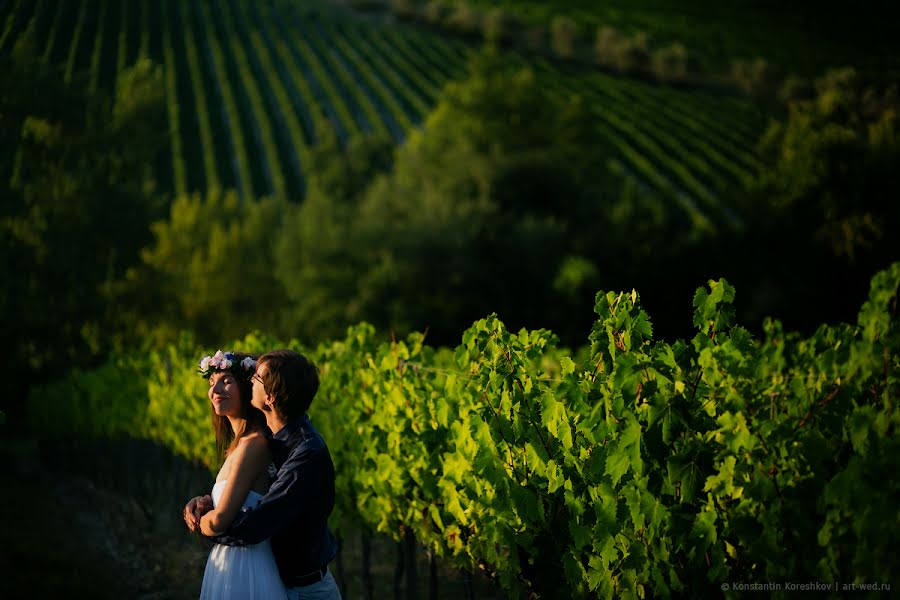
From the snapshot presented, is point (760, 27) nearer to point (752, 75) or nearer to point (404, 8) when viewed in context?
point (752, 75)

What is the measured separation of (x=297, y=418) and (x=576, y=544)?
1.51 m

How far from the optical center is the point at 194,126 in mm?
63188

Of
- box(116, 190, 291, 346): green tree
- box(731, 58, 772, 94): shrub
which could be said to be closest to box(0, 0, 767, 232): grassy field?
box(731, 58, 772, 94): shrub

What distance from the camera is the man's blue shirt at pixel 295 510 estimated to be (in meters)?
3.41

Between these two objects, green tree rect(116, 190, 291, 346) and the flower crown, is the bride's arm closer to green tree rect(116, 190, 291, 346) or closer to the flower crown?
the flower crown

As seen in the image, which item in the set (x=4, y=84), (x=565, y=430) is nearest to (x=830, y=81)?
(x=4, y=84)

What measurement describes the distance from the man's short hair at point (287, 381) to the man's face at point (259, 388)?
14 mm

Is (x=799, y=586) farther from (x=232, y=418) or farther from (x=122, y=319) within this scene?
(x=122, y=319)

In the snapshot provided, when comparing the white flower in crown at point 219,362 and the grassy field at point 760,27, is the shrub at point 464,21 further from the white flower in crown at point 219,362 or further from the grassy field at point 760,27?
the white flower in crown at point 219,362

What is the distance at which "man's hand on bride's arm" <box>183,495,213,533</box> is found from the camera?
138 inches

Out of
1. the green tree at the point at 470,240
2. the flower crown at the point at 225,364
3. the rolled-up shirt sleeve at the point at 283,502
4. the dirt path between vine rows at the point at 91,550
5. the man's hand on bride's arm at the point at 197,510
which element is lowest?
the green tree at the point at 470,240

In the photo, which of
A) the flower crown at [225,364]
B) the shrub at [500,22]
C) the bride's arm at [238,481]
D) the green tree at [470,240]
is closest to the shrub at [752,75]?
the shrub at [500,22]

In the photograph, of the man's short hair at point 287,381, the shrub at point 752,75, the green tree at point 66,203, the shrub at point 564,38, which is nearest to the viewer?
the man's short hair at point 287,381

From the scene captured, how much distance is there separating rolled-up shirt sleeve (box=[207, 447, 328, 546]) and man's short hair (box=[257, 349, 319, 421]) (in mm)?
178
